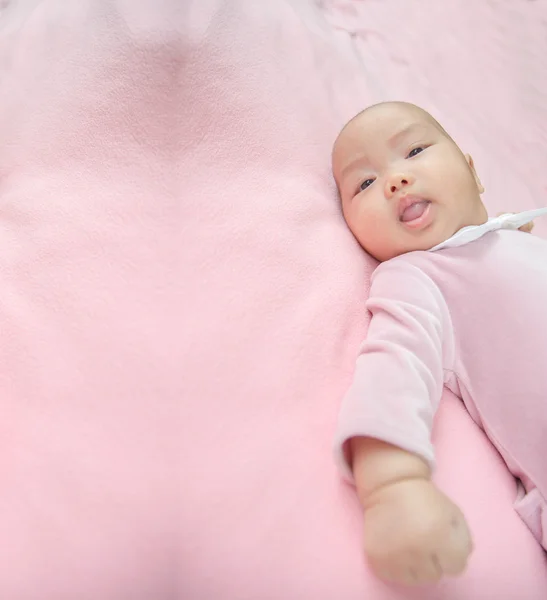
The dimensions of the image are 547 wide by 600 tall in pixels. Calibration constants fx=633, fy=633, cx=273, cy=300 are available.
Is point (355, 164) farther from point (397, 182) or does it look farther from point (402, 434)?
A: point (402, 434)

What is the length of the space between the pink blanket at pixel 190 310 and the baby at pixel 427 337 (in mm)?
38

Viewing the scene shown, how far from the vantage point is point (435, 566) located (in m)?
0.58

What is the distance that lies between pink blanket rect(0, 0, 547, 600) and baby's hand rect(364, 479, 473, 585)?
5cm

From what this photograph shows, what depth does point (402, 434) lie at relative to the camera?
2.15ft

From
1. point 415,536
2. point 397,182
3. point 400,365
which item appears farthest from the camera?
point 397,182

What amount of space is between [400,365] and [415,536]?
0.67 feet

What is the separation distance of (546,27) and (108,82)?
108cm

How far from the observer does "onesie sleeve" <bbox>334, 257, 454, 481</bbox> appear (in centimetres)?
67

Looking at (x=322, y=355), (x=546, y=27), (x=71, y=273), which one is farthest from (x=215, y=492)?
(x=546, y=27)

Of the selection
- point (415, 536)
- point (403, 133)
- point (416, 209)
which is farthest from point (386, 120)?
point (415, 536)

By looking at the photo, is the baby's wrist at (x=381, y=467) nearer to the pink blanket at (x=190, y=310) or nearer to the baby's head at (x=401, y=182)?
the pink blanket at (x=190, y=310)

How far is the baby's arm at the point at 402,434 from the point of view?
0.59 meters

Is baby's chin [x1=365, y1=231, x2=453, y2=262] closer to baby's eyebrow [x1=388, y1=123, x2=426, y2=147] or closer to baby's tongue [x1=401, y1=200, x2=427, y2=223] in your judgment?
baby's tongue [x1=401, y1=200, x2=427, y2=223]

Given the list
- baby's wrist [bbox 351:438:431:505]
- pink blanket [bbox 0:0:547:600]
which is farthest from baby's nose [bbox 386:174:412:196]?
baby's wrist [bbox 351:438:431:505]
